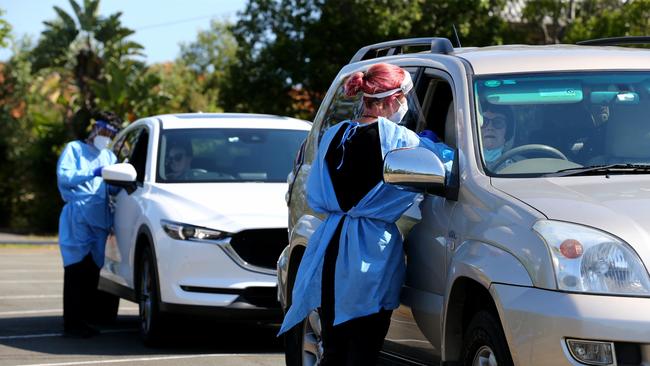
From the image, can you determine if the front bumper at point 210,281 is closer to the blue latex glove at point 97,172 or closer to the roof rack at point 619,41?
the blue latex glove at point 97,172

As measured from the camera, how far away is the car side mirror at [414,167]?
510 centimetres

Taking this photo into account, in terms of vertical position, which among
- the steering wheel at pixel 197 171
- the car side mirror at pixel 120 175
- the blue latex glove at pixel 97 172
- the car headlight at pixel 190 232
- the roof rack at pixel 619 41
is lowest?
the car headlight at pixel 190 232

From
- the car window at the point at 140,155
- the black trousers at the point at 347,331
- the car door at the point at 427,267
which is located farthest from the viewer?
the car window at the point at 140,155

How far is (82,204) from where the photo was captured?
35.9ft

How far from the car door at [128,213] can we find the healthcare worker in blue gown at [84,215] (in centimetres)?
14

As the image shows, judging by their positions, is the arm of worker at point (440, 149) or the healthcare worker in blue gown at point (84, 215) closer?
the arm of worker at point (440, 149)

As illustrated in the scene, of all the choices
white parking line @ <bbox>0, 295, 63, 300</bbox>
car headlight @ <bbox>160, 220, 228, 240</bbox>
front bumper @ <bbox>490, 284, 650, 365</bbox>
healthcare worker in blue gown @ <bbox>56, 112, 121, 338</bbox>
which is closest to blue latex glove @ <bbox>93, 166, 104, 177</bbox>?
healthcare worker in blue gown @ <bbox>56, 112, 121, 338</bbox>

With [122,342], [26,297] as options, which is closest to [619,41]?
[122,342]

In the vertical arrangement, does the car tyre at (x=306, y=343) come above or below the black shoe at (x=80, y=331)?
above

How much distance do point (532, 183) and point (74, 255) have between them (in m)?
6.61

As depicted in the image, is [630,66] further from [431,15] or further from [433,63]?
[431,15]

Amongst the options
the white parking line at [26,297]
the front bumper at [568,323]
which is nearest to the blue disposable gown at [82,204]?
the white parking line at [26,297]

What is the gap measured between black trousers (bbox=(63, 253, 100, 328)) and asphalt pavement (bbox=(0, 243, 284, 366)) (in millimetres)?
204

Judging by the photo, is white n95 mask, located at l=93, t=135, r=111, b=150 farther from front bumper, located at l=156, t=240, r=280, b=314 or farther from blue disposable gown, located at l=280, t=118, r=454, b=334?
blue disposable gown, located at l=280, t=118, r=454, b=334
